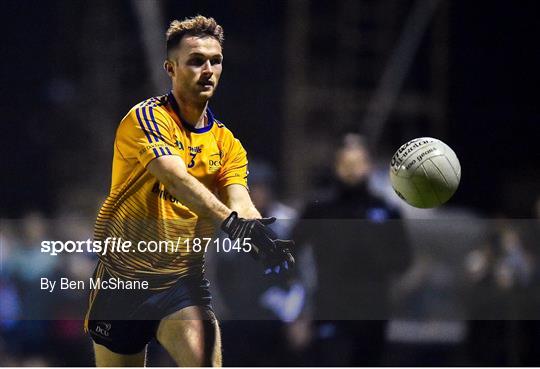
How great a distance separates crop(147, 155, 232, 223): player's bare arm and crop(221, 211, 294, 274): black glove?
0.13 metres

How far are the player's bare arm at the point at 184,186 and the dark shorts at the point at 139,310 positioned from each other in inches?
16.1

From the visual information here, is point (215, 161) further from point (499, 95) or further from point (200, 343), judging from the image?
point (499, 95)

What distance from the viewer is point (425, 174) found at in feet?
19.5

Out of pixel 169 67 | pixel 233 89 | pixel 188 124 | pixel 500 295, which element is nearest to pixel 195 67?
pixel 169 67

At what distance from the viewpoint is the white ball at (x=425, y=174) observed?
19.5 ft

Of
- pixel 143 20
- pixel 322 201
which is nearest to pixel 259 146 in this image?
pixel 322 201

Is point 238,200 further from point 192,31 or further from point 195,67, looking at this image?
point 192,31

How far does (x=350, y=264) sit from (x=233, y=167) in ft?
4.70

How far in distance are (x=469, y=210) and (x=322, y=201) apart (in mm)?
1019

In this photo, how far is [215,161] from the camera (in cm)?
576

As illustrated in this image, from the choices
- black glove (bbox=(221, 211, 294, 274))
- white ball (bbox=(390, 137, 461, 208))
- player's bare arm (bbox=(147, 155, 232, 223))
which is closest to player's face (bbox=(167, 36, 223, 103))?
player's bare arm (bbox=(147, 155, 232, 223))

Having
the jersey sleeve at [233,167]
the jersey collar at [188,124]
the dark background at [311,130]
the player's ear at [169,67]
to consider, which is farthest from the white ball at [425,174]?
the player's ear at [169,67]
